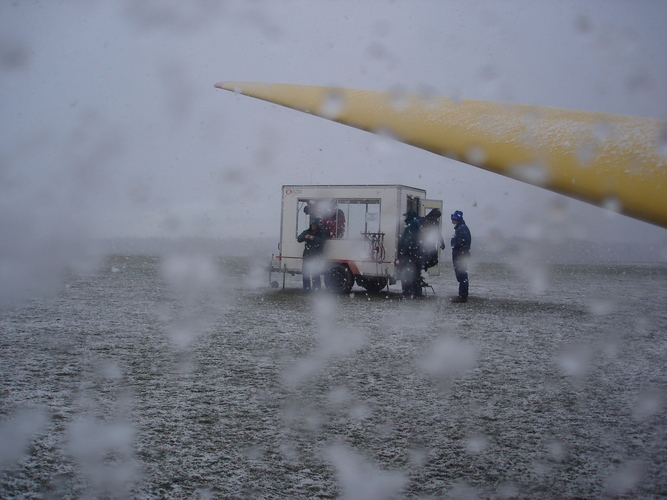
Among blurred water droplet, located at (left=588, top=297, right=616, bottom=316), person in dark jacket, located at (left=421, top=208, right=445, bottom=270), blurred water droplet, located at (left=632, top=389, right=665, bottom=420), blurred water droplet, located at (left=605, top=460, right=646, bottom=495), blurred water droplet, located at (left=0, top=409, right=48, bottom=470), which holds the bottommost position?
blurred water droplet, located at (left=588, top=297, right=616, bottom=316)

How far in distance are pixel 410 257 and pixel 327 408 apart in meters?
8.34

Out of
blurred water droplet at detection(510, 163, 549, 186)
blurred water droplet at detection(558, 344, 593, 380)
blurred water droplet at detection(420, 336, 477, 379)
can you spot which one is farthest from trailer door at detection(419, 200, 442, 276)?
blurred water droplet at detection(510, 163, 549, 186)

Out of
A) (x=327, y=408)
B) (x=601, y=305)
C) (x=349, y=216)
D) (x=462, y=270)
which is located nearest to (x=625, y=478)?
(x=327, y=408)

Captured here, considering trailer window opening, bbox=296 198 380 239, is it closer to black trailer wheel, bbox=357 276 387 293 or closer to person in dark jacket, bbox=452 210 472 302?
black trailer wheel, bbox=357 276 387 293

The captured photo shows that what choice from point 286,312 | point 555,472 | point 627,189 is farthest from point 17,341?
point 627,189

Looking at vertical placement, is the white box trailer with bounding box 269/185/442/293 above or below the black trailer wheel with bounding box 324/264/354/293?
above

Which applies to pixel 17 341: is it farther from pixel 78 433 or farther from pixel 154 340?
pixel 78 433

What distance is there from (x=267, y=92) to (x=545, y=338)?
6.21 meters

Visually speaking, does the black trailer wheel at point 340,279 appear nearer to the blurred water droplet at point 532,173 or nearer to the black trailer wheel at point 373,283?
the black trailer wheel at point 373,283

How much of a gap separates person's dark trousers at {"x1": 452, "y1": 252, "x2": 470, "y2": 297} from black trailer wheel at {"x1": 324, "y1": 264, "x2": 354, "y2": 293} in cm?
242

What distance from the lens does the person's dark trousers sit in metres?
10.8

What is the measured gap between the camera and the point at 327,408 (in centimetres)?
391

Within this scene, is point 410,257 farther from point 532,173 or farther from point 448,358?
point 532,173

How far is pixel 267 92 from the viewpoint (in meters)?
1.63
